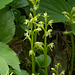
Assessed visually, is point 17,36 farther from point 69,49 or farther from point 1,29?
point 69,49

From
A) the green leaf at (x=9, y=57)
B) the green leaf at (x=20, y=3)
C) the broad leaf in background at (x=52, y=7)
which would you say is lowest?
the green leaf at (x=9, y=57)

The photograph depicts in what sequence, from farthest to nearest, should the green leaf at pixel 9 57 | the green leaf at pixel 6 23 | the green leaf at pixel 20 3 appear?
the green leaf at pixel 20 3 < the green leaf at pixel 6 23 < the green leaf at pixel 9 57

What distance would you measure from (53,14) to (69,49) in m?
0.47

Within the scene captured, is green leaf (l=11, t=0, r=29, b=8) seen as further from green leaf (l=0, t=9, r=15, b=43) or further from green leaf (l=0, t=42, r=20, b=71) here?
green leaf (l=0, t=42, r=20, b=71)

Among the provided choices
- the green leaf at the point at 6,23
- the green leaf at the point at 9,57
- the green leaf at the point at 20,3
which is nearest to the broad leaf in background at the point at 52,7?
the green leaf at the point at 20,3

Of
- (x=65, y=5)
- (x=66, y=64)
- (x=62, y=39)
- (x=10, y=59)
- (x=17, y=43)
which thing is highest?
(x=65, y=5)

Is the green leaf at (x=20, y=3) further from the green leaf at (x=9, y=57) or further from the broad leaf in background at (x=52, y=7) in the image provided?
the green leaf at (x=9, y=57)

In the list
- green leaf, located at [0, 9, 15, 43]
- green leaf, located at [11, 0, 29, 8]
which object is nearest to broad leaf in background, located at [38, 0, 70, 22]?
green leaf, located at [11, 0, 29, 8]

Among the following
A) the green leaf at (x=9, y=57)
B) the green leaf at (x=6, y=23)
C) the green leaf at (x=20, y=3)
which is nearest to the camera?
the green leaf at (x=9, y=57)

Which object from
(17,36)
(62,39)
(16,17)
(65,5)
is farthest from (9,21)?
(62,39)

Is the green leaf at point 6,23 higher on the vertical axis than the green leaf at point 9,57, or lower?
higher

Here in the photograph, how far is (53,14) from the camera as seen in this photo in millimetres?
1605

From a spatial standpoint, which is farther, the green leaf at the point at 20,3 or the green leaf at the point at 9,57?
the green leaf at the point at 20,3

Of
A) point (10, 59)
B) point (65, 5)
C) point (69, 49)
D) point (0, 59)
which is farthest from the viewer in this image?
point (69, 49)
